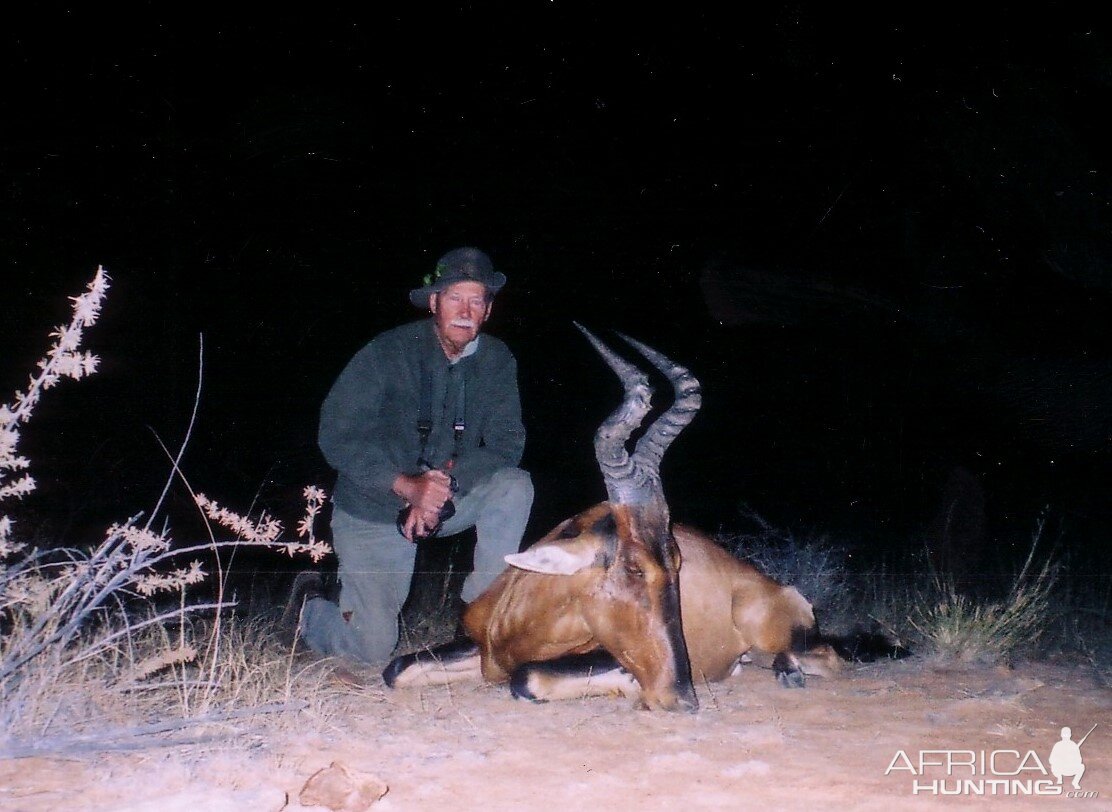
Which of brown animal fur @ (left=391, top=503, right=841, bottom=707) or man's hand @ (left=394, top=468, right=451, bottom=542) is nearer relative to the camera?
brown animal fur @ (left=391, top=503, right=841, bottom=707)

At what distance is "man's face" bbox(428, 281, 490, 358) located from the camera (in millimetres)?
4770

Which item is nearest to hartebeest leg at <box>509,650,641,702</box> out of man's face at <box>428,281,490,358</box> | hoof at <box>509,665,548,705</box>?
hoof at <box>509,665,548,705</box>

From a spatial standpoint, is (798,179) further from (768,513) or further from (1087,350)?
(1087,350)

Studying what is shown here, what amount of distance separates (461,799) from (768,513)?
1085 centimetres

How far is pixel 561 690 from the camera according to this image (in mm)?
3598

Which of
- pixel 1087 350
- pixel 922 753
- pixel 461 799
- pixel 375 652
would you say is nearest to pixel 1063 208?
pixel 1087 350

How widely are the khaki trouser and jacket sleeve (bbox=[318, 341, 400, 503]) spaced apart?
0.31 meters

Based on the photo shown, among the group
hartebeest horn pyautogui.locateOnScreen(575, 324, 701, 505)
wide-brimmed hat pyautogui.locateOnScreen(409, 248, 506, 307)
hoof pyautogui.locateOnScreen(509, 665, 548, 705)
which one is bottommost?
hoof pyautogui.locateOnScreen(509, 665, 548, 705)

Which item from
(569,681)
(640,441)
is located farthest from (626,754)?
(640,441)

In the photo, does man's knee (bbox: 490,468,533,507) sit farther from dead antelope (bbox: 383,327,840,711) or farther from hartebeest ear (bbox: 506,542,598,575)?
hartebeest ear (bbox: 506,542,598,575)

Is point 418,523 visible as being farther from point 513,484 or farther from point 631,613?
point 631,613
